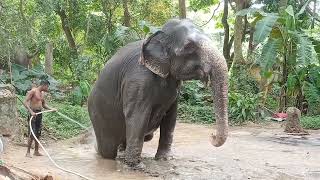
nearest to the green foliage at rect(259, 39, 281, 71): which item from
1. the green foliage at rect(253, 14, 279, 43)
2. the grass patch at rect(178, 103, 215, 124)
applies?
the green foliage at rect(253, 14, 279, 43)

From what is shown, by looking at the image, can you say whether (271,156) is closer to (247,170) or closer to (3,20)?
(247,170)

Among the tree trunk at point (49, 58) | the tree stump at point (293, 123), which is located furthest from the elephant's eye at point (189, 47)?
the tree trunk at point (49, 58)

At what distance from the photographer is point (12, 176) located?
5.15 meters

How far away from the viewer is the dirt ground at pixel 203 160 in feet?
22.2

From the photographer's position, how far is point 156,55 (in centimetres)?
678

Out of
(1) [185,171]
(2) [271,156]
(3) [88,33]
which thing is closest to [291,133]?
(2) [271,156]

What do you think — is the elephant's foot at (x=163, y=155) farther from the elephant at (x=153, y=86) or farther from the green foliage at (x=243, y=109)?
the green foliage at (x=243, y=109)

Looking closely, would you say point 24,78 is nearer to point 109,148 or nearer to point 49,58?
point 49,58

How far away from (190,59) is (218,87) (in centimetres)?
67

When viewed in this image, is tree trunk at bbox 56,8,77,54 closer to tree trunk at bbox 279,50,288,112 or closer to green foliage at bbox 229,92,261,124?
green foliage at bbox 229,92,261,124

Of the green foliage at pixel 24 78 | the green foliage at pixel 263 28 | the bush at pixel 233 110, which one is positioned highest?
the green foliage at pixel 263 28

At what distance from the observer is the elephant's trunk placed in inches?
233

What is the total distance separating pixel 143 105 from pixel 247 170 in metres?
1.78

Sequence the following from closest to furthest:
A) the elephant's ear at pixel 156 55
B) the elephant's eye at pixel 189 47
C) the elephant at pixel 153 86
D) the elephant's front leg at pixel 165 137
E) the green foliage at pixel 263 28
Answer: the elephant at pixel 153 86 → the elephant's eye at pixel 189 47 → the elephant's ear at pixel 156 55 → the elephant's front leg at pixel 165 137 → the green foliage at pixel 263 28
